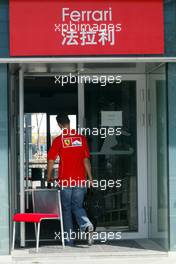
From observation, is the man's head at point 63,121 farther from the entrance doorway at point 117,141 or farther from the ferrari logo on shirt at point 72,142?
the entrance doorway at point 117,141

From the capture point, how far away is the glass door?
386 inches

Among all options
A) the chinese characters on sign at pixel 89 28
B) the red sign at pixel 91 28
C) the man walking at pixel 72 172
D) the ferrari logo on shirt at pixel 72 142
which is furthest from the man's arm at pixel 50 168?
the chinese characters on sign at pixel 89 28

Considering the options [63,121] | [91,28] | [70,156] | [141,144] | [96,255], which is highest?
[91,28]

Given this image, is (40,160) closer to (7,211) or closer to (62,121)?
(62,121)

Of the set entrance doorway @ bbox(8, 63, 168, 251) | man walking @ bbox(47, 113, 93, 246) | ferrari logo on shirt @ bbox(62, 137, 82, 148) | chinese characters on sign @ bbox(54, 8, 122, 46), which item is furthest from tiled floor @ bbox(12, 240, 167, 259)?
chinese characters on sign @ bbox(54, 8, 122, 46)

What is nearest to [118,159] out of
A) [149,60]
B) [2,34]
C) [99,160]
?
[99,160]

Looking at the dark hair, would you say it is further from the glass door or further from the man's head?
the glass door

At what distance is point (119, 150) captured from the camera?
9.84 metres

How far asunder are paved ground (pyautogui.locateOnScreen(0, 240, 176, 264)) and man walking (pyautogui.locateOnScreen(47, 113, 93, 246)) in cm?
33

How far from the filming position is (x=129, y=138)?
9859mm

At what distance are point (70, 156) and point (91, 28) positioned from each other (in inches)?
72.4

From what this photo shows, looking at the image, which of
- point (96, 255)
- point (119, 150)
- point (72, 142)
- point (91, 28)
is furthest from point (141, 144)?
point (91, 28)

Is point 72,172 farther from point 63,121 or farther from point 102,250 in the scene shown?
point 102,250

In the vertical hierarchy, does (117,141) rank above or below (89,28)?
below
